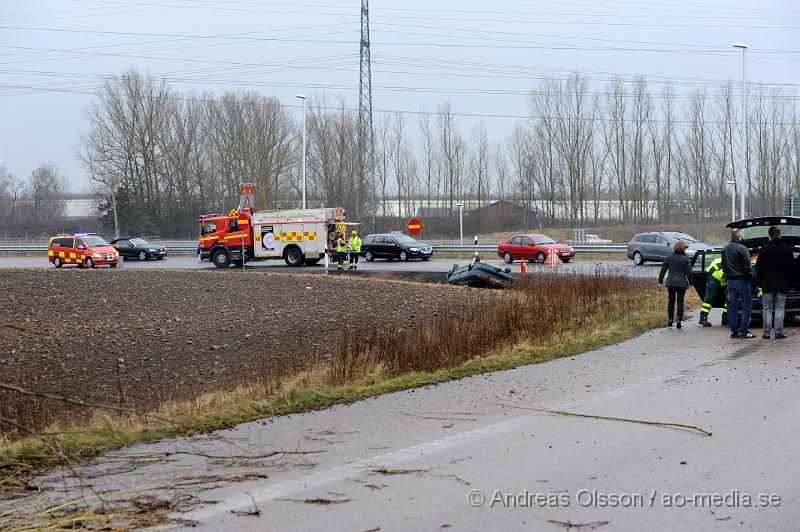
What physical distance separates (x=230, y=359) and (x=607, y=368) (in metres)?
7.24

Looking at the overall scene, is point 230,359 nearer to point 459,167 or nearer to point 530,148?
point 530,148

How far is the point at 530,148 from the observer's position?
263 ft

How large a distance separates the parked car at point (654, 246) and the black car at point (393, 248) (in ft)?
36.2

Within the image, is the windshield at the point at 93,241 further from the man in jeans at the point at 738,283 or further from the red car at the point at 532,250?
the man in jeans at the point at 738,283

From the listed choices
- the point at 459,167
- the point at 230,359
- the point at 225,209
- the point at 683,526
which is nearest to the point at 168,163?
the point at 225,209

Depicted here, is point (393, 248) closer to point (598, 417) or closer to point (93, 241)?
point (93, 241)

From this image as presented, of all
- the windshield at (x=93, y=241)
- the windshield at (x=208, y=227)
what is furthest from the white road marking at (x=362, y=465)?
the windshield at (x=93, y=241)

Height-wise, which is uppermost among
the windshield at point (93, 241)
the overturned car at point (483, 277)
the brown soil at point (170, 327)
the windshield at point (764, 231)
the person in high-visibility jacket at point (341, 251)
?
the windshield at point (764, 231)

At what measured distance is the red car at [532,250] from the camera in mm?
42531

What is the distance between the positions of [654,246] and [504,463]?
3535cm

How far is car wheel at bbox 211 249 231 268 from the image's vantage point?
45.2m

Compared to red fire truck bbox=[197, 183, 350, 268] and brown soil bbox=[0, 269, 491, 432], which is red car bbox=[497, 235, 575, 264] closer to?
red fire truck bbox=[197, 183, 350, 268]

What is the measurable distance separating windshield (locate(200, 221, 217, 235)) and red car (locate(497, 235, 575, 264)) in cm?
1506

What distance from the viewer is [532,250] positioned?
4281 cm
